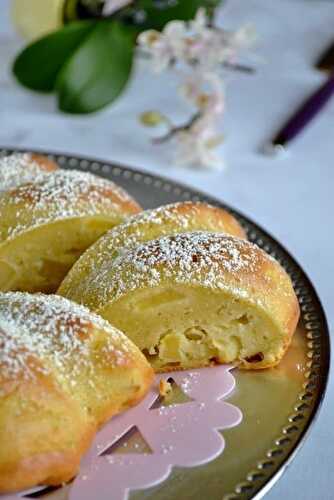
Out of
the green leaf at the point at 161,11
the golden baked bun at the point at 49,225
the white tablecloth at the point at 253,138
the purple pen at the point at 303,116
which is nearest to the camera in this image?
the golden baked bun at the point at 49,225

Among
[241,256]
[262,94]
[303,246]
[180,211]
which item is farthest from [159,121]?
[241,256]

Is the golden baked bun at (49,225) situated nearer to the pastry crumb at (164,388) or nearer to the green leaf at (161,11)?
the pastry crumb at (164,388)

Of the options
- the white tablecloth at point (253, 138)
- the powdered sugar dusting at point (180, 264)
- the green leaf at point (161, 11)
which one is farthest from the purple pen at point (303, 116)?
the powdered sugar dusting at point (180, 264)

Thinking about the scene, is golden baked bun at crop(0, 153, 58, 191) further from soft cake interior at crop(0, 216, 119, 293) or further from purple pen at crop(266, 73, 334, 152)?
purple pen at crop(266, 73, 334, 152)

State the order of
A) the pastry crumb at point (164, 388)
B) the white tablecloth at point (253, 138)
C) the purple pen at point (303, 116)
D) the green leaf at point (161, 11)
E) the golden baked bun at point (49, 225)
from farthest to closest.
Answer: the green leaf at point (161, 11), the purple pen at point (303, 116), the white tablecloth at point (253, 138), the golden baked bun at point (49, 225), the pastry crumb at point (164, 388)

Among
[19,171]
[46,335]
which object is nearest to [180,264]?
[46,335]

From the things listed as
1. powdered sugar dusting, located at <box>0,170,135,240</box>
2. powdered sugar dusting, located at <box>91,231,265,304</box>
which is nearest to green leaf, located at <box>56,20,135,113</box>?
powdered sugar dusting, located at <box>0,170,135,240</box>
